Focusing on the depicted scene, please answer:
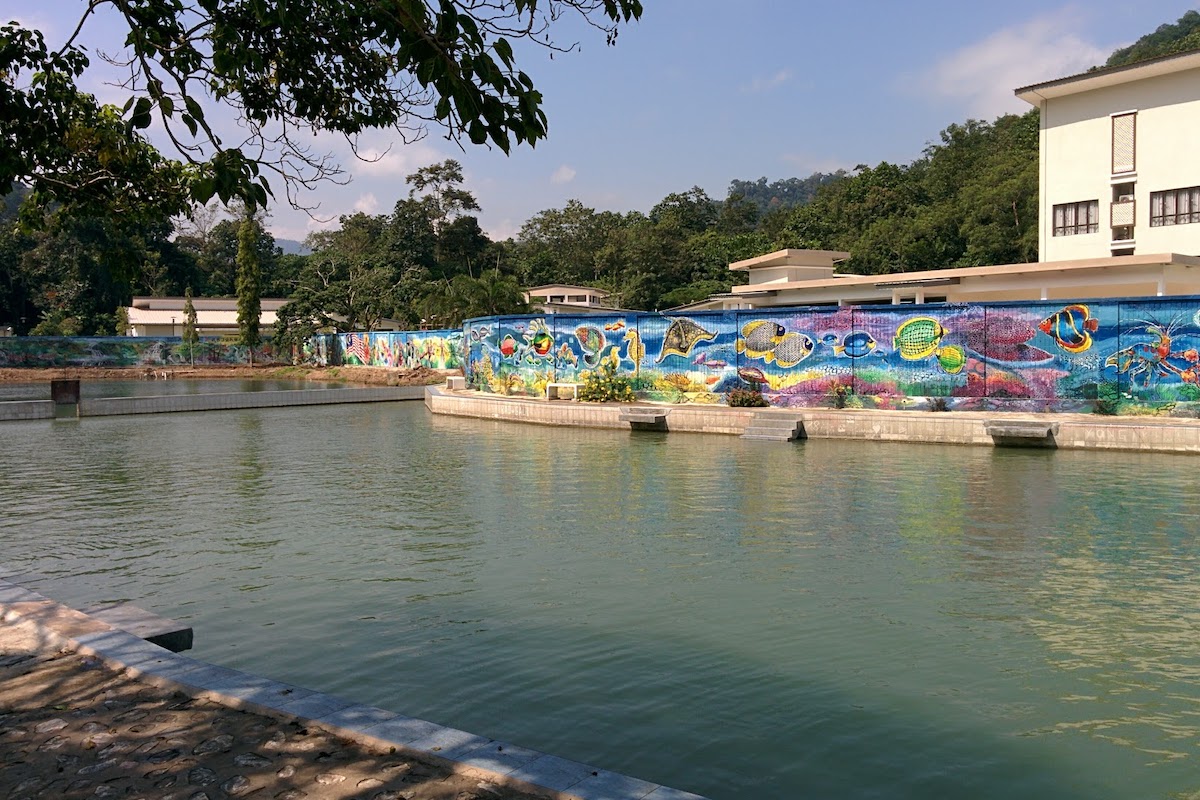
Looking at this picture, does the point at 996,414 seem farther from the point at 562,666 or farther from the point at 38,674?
the point at 38,674

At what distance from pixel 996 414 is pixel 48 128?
695 inches

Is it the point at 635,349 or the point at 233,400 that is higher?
the point at 635,349

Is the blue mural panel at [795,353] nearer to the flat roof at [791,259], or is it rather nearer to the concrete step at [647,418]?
the concrete step at [647,418]

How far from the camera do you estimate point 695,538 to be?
10.7 meters

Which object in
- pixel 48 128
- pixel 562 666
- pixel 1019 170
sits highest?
pixel 1019 170

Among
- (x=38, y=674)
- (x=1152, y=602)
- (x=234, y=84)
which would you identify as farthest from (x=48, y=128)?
(x=1152, y=602)

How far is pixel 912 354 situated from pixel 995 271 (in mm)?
12201

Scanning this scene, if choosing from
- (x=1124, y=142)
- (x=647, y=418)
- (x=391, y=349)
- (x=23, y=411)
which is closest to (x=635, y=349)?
(x=647, y=418)

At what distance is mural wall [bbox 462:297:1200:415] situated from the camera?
18594 mm

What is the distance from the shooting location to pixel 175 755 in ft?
14.1

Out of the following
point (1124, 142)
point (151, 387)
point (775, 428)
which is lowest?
point (775, 428)

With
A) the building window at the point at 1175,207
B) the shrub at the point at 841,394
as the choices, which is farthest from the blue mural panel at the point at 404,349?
the building window at the point at 1175,207

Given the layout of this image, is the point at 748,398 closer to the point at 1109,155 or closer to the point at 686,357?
the point at 686,357

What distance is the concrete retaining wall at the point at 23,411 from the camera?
26266mm
